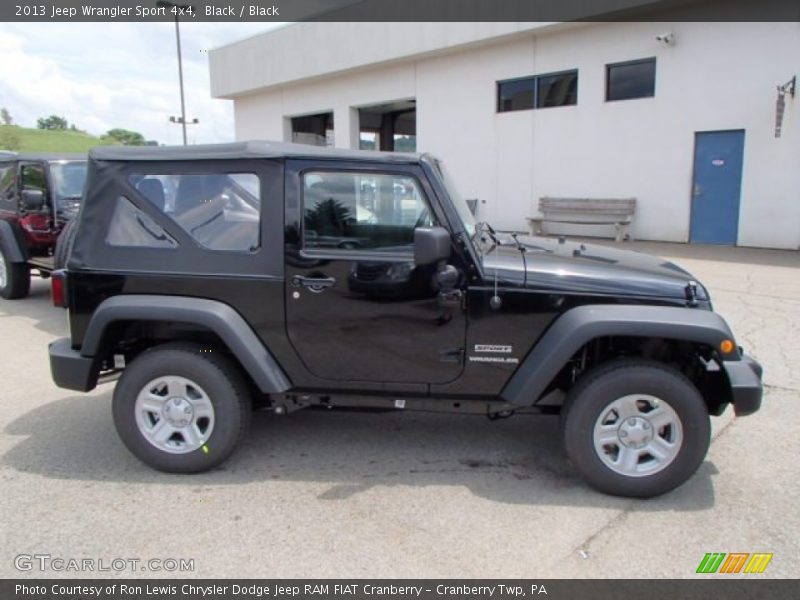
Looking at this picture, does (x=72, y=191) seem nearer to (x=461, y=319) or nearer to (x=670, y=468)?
(x=461, y=319)

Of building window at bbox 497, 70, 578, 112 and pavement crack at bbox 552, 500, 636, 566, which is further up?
building window at bbox 497, 70, 578, 112

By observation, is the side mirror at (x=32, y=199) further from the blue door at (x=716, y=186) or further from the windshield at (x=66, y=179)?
the blue door at (x=716, y=186)

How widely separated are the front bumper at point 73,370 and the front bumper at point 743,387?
3.62m

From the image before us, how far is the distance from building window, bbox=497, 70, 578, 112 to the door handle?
42.9 feet

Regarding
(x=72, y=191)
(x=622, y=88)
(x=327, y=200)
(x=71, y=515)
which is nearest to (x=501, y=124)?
(x=622, y=88)

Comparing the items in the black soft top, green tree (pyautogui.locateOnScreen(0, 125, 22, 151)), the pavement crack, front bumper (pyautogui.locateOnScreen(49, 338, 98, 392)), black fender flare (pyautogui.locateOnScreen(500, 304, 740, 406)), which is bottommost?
the pavement crack

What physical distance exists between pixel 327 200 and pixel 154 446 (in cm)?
178

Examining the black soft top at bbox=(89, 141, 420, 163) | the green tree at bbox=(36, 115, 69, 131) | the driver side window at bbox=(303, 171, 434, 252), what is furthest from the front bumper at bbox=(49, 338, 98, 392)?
the green tree at bbox=(36, 115, 69, 131)

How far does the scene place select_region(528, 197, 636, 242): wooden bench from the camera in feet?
44.8

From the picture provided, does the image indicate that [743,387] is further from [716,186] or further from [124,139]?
[124,139]

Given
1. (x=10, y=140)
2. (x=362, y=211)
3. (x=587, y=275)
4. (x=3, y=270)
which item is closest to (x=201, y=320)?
(x=362, y=211)

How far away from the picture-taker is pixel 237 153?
334 cm

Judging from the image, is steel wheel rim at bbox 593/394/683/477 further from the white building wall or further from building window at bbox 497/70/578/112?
building window at bbox 497/70/578/112

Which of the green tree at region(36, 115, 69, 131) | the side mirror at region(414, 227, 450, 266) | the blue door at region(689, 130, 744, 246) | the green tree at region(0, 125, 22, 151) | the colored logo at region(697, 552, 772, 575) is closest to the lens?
the colored logo at region(697, 552, 772, 575)
